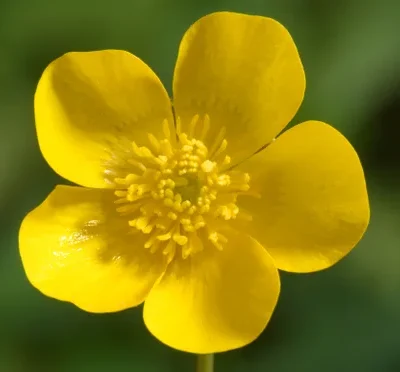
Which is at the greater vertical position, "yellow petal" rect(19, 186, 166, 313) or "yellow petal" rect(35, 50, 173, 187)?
"yellow petal" rect(35, 50, 173, 187)

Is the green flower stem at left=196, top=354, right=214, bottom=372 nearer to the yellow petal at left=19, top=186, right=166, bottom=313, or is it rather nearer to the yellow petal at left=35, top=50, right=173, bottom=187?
the yellow petal at left=19, top=186, right=166, bottom=313

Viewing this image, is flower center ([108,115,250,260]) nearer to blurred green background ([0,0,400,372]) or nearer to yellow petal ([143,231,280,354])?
yellow petal ([143,231,280,354])

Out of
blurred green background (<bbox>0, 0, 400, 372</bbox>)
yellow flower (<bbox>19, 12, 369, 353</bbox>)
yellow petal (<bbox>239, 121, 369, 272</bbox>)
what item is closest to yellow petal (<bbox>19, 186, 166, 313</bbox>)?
yellow flower (<bbox>19, 12, 369, 353</bbox>)

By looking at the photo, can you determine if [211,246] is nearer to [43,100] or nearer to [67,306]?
[43,100]

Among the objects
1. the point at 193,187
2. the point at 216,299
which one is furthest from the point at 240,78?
the point at 216,299

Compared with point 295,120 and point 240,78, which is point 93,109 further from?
point 295,120

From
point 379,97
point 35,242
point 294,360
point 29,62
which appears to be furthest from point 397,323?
point 29,62

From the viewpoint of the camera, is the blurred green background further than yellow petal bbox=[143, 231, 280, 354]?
Yes
